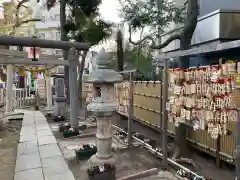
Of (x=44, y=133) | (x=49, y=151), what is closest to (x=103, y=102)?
(x=49, y=151)

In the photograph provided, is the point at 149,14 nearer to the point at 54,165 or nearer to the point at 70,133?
the point at 70,133

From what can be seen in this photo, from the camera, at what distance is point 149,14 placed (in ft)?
37.3

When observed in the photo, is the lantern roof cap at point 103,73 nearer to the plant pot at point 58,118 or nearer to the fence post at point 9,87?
the plant pot at point 58,118

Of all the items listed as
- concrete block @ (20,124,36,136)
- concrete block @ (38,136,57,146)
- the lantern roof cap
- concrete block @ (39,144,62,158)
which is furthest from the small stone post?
the lantern roof cap

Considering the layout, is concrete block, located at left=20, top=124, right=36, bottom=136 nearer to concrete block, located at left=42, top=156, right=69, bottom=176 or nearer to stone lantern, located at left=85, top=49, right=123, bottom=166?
concrete block, located at left=42, top=156, right=69, bottom=176

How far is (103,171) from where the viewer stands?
16.2 ft

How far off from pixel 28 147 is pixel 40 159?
1.41 metres

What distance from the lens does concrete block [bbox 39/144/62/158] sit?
6.90 metres

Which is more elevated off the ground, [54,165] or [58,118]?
[58,118]

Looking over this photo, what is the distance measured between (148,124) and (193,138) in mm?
3048

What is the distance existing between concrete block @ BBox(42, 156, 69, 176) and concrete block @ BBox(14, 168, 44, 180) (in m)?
0.12

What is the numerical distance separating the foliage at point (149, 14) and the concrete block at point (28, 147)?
626cm

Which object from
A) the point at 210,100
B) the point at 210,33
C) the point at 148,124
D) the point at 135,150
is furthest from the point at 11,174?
the point at 210,33

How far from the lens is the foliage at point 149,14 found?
37.0 ft
